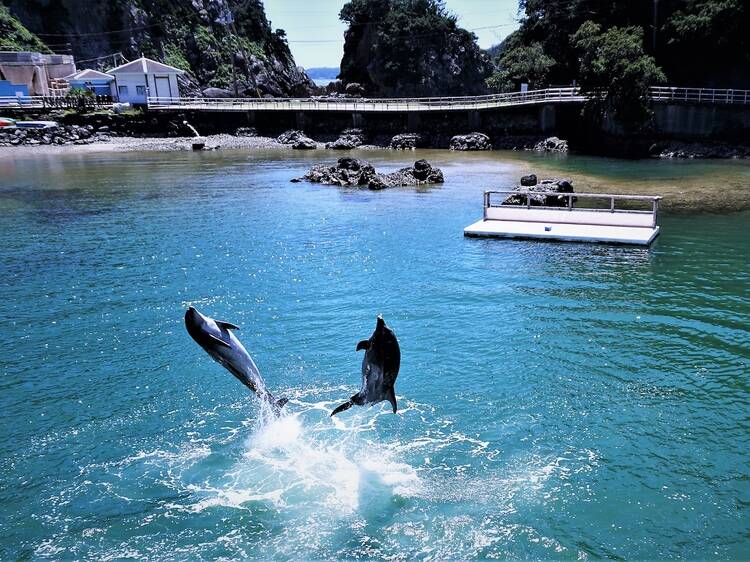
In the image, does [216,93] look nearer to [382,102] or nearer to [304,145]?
[382,102]

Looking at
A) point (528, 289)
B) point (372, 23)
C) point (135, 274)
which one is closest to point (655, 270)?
point (528, 289)

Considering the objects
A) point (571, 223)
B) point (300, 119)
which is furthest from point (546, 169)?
point (300, 119)

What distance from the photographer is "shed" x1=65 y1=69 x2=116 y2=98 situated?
73000 millimetres

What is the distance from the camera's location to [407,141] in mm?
65812

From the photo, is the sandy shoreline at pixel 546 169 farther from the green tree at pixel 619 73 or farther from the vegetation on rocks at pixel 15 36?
the vegetation on rocks at pixel 15 36

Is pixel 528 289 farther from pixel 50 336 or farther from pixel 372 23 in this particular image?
pixel 372 23

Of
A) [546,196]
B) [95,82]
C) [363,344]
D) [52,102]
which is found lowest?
[546,196]

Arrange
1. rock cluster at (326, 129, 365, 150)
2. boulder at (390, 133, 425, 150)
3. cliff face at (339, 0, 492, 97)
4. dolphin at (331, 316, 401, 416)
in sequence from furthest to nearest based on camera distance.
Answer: cliff face at (339, 0, 492, 97)
rock cluster at (326, 129, 365, 150)
boulder at (390, 133, 425, 150)
dolphin at (331, 316, 401, 416)

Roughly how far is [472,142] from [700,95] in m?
20.1

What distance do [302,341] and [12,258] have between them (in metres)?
14.5

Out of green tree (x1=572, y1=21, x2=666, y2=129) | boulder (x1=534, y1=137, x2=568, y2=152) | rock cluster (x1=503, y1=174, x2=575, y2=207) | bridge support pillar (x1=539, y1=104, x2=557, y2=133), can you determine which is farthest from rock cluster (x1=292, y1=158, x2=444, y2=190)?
bridge support pillar (x1=539, y1=104, x2=557, y2=133)

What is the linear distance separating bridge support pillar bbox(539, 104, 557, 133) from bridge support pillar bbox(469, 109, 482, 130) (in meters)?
6.14

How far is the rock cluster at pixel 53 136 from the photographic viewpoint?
209 ft

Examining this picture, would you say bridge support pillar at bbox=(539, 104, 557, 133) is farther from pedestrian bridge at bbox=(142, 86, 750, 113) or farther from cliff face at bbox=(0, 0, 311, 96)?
cliff face at bbox=(0, 0, 311, 96)
